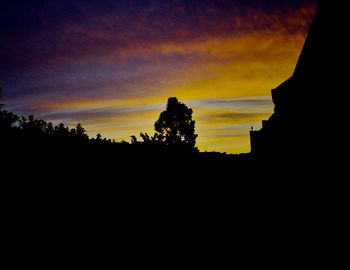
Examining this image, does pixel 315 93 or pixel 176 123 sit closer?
pixel 315 93

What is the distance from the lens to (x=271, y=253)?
17.5ft

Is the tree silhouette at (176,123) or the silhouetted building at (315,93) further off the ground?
the tree silhouette at (176,123)

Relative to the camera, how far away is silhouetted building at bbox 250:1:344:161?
3709mm

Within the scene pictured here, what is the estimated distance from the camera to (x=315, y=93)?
4254 millimetres

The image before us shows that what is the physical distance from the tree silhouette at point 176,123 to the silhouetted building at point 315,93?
115 ft

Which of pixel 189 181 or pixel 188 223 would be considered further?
pixel 189 181

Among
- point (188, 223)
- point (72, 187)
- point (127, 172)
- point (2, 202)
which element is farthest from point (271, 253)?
point (2, 202)

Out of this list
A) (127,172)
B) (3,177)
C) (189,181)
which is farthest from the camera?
(189,181)

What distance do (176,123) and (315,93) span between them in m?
36.8

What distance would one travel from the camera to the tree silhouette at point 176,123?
40.8 metres

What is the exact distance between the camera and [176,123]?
40938 mm

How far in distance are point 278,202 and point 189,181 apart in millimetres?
3012

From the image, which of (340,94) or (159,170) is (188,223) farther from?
(340,94)

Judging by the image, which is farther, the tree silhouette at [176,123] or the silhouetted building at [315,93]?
the tree silhouette at [176,123]
